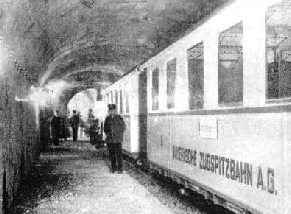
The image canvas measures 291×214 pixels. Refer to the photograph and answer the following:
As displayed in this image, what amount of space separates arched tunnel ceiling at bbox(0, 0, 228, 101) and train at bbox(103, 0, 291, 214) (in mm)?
1410

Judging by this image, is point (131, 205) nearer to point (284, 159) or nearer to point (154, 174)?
point (284, 159)

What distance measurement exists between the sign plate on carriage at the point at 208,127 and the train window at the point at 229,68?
0.31 m

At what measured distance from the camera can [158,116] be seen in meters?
9.92

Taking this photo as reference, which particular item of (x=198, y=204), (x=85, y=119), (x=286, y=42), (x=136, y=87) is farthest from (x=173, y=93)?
(x=85, y=119)

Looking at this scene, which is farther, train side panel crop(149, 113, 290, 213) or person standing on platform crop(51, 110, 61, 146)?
person standing on platform crop(51, 110, 61, 146)

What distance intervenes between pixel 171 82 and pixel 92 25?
5.04 m

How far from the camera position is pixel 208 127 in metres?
6.69

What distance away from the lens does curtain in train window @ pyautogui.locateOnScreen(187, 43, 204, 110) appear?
7566 millimetres

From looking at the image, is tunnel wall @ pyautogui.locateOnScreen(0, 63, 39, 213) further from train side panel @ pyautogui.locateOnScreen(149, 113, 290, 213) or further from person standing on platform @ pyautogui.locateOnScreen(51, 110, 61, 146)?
person standing on platform @ pyautogui.locateOnScreen(51, 110, 61, 146)

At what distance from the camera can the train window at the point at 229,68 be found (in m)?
6.37

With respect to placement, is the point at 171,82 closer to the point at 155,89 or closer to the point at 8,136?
the point at 155,89

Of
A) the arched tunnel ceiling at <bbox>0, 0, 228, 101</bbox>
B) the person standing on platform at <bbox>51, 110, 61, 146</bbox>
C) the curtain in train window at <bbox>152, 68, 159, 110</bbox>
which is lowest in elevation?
the person standing on platform at <bbox>51, 110, 61, 146</bbox>

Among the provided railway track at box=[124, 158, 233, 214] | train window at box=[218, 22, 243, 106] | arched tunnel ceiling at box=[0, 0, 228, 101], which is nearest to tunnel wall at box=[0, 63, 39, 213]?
arched tunnel ceiling at box=[0, 0, 228, 101]

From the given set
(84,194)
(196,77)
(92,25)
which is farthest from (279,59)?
(92,25)
